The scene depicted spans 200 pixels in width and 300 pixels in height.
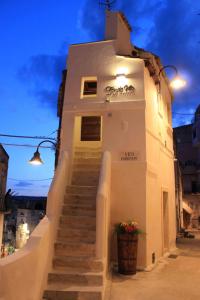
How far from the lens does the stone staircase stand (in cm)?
556

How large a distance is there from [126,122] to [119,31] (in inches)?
152

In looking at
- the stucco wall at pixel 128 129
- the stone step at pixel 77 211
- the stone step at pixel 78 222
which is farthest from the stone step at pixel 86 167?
the stone step at pixel 78 222

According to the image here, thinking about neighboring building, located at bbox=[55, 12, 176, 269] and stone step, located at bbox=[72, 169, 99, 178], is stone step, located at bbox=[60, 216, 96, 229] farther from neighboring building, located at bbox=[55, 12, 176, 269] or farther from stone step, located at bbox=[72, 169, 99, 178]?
stone step, located at bbox=[72, 169, 99, 178]

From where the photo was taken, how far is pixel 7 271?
4121 millimetres

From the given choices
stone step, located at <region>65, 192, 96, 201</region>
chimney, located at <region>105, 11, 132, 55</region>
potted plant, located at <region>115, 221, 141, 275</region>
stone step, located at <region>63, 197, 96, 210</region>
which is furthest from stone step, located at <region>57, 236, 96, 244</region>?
chimney, located at <region>105, 11, 132, 55</region>

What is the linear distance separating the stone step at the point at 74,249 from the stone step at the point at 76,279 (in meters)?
0.61

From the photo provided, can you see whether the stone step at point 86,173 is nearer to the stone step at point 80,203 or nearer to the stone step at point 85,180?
the stone step at point 85,180

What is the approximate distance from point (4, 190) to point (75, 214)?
34.8ft

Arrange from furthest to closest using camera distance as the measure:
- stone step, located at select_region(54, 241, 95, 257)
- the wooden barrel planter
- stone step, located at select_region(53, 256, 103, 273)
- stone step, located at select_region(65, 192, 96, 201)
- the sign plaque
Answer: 1. the sign plaque
2. stone step, located at select_region(65, 192, 96, 201)
3. the wooden barrel planter
4. stone step, located at select_region(54, 241, 95, 257)
5. stone step, located at select_region(53, 256, 103, 273)

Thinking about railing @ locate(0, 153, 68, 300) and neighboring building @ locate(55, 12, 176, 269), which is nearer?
railing @ locate(0, 153, 68, 300)

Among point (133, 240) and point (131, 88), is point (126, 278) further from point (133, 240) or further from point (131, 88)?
point (131, 88)

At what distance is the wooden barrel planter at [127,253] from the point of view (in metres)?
7.15

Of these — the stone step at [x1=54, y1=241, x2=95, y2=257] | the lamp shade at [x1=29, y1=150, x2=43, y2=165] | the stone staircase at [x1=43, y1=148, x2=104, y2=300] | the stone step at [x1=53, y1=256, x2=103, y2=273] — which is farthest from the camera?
the lamp shade at [x1=29, y1=150, x2=43, y2=165]

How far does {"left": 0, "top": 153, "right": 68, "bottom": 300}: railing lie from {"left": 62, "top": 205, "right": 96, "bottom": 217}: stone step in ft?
0.79
